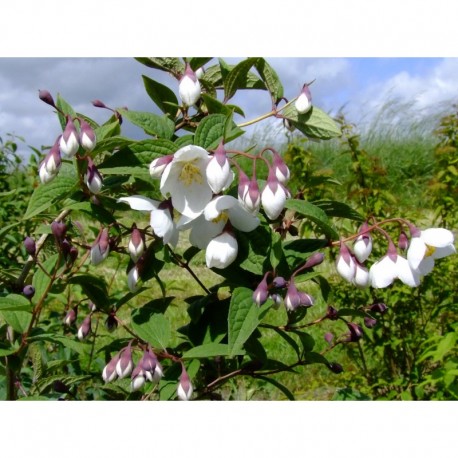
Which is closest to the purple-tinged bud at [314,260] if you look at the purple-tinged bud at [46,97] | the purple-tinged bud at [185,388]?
the purple-tinged bud at [185,388]

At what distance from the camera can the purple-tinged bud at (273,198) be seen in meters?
1.12

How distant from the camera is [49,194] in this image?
4.20 feet

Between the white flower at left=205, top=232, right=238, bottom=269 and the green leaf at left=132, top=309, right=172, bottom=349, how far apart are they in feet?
0.83

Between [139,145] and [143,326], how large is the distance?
0.41 m

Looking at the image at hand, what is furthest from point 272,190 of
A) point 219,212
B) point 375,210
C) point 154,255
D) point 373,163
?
point 373,163

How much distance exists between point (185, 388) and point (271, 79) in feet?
2.46

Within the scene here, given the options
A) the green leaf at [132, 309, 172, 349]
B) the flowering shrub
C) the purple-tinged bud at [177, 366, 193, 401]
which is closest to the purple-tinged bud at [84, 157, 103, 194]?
the flowering shrub

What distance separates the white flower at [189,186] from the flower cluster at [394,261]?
32 cm

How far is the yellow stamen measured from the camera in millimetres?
1195

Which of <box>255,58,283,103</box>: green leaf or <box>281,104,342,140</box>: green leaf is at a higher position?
<box>255,58,283,103</box>: green leaf

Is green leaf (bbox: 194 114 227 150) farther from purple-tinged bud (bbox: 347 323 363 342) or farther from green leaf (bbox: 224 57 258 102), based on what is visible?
purple-tinged bud (bbox: 347 323 363 342)

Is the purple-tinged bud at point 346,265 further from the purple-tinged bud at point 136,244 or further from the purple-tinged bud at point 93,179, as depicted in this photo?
the purple-tinged bud at point 93,179

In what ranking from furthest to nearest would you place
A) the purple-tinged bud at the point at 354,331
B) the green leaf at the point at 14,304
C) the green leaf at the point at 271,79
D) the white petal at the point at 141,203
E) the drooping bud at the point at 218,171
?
the purple-tinged bud at the point at 354,331, the green leaf at the point at 271,79, the green leaf at the point at 14,304, the white petal at the point at 141,203, the drooping bud at the point at 218,171

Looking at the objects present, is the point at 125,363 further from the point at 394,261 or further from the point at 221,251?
the point at 394,261
